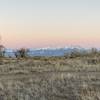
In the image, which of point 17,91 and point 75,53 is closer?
point 17,91

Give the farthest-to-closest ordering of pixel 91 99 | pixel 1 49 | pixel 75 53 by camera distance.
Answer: pixel 1 49, pixel 75 53, pixel 91 99

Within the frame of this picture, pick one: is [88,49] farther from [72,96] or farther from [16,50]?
[72,96]

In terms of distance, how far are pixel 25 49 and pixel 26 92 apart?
1683 inches

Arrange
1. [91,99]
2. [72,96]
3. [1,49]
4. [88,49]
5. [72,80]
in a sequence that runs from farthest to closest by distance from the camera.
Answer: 1. [1,49]
2. [88,49]
3. [72,80]
4. [72,96]
5. [91,99]

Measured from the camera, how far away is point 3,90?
15.4 meters

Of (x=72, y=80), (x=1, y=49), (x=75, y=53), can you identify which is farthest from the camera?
(x=1, y=49)

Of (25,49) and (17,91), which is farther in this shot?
(25,49)

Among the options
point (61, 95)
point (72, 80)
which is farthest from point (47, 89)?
point (72, 80)

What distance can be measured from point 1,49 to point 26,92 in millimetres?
41706

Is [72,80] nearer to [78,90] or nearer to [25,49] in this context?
[78,90]

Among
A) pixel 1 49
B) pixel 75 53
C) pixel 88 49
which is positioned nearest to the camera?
pixel 75 53

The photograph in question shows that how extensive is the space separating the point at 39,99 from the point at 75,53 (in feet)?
116

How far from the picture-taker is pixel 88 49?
52.4 m

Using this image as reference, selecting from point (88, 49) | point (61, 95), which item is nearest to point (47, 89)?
point (61, 95)
